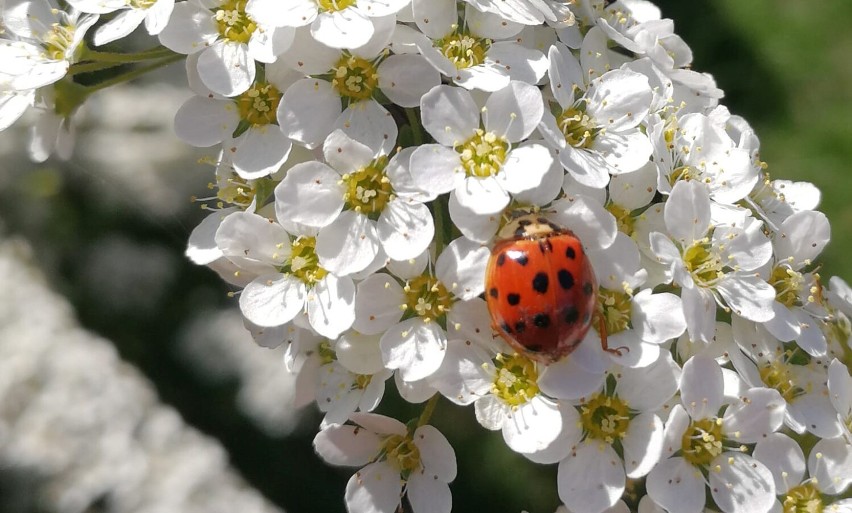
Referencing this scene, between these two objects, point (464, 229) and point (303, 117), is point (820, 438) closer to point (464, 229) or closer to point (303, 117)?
point (464, 229)

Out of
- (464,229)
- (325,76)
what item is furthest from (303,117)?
(464,229)

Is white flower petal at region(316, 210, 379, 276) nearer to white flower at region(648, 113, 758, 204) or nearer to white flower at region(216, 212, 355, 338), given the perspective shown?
white flower at region(216, 212, 355, 338)

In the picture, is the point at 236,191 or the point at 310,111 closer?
the point at 310,111

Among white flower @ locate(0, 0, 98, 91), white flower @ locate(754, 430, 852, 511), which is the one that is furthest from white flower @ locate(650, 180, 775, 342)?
white flower @ locate(0, 0, 98, 91)

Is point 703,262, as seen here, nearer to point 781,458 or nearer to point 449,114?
point 781,458

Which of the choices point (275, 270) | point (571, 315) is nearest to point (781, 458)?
point (571, 315)

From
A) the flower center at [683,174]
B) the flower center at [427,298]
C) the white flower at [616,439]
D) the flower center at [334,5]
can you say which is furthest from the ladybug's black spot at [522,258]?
the flower center at [334,5]

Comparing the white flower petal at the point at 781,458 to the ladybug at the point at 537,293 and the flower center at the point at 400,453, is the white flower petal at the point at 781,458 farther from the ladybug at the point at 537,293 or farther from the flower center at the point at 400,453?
the flower center at the point at 400,453
